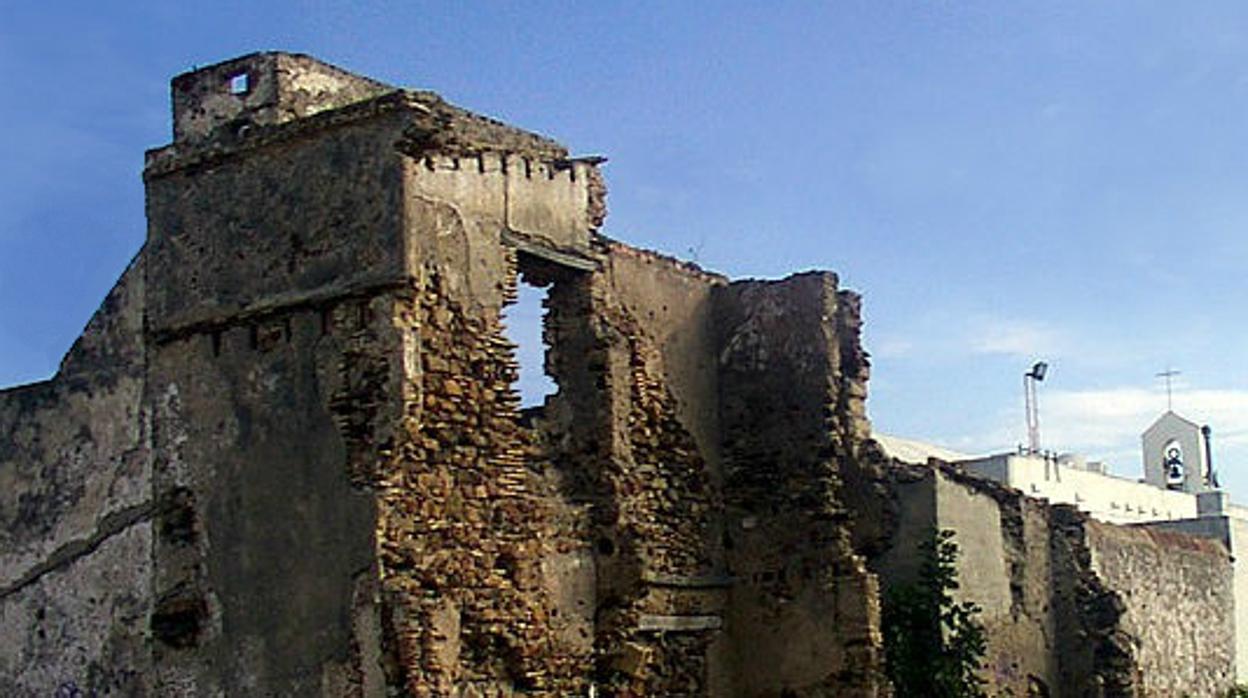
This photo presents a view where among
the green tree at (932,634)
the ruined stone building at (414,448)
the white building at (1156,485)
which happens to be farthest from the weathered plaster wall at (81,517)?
the white building at (1156,485)

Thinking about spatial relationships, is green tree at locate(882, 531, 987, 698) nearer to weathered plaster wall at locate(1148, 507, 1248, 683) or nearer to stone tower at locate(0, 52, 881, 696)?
stone tower at locate(0, 52, 881, 696)

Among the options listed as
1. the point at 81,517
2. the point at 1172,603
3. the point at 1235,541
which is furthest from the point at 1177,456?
the point at 81,517

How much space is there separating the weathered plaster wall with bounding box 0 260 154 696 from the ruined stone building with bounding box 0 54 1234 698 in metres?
0.02

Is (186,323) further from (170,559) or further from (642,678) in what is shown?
(642,678)

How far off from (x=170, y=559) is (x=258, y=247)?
6.07ft

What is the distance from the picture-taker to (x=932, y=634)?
14.2 m

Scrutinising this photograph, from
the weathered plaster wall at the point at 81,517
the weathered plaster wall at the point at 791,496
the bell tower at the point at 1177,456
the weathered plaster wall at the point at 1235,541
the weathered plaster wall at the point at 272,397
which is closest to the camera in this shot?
the weathered plaster wall at the point at 272,397

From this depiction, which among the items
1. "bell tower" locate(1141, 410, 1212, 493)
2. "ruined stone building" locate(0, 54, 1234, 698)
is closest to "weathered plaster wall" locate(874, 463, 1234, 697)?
"ruined stone building" locate(0, 54, 1234, 698)

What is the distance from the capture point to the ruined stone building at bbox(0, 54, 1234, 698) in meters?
10.5

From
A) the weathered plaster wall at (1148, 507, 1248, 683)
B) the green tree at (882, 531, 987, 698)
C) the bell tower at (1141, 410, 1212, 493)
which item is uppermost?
the bell tower at (1141, 410, 1212, 493)

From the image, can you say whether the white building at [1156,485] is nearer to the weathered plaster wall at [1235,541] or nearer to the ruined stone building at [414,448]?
the weathered plaster wall at [1235,541]

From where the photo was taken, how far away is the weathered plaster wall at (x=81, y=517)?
A: 37.6 feet

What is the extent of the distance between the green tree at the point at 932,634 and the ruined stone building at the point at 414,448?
216mm

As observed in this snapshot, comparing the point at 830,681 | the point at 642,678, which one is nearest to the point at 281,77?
the point at 642,678
